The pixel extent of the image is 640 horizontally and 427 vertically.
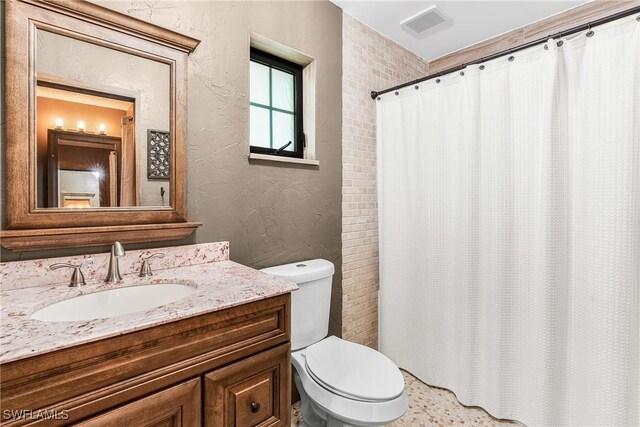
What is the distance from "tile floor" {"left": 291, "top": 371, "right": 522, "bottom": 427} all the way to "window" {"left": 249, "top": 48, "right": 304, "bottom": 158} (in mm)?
1544

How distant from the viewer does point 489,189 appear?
169 centimetres

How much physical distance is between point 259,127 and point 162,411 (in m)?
1.44

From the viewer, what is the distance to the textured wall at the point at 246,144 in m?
1.39

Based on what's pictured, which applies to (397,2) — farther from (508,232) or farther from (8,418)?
(8,418)

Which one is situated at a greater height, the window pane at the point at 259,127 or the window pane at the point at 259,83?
the window pane at the point at 259,83

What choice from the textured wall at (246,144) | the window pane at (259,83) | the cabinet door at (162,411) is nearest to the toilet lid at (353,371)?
the textured wall at (246,144)

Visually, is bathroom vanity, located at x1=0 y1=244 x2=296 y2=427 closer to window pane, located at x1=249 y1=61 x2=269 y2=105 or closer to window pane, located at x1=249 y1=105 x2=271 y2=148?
window pane, located at x1=249 y1=105 x2=271 y2=148

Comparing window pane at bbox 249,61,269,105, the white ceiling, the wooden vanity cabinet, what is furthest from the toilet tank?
the white ceiling

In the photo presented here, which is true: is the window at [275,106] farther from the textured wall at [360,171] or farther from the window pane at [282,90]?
the textured wall at [360,171]

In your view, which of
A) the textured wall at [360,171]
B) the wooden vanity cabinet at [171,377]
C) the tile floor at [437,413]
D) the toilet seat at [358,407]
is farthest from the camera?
the textured wall at [360,171]

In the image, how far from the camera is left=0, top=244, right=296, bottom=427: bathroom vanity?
2.21ft

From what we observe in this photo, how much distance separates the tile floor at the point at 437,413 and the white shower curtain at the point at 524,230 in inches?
2.3

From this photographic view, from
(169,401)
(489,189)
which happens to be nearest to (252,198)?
(169,401)

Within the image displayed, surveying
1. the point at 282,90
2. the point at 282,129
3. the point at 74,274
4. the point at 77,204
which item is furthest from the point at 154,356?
the point at 282,90
